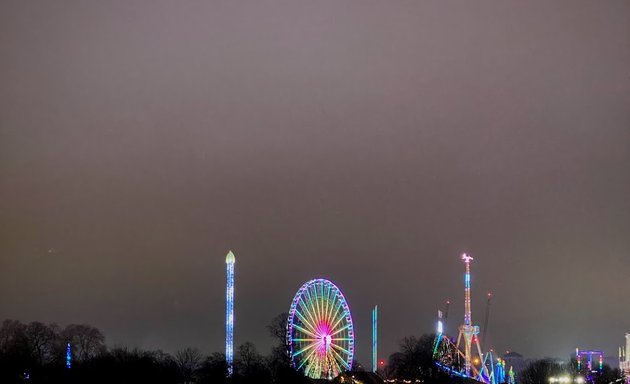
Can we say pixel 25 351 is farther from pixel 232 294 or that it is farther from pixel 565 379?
pixel 565 379

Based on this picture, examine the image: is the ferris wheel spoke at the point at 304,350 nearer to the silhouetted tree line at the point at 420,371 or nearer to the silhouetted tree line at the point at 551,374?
the silhouetted tree line at the point at 420,371

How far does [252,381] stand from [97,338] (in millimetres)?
62540

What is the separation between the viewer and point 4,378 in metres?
112

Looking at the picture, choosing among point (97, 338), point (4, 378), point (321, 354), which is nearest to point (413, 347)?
point (97, 338)

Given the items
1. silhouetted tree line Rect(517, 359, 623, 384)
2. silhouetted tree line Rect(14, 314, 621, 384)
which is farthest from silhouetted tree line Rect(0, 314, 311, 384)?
silhouetted tree line Rect(517, 359, 623, 384)

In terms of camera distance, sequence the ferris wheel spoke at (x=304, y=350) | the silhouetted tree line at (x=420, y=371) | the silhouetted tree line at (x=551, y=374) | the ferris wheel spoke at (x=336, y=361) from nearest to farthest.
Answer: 1. the ferris wheel spoke at (x=304, y=350)
2. the ferris wheel spoke at (x=336, y=361)
3. the silhouetted tree line at (x=420, y=371)
4. the silhouetted tree line at (x=551, y=374)

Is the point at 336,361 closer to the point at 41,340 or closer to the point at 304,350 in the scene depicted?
the point at 304,350

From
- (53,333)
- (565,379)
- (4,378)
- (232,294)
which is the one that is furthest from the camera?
(565,379)

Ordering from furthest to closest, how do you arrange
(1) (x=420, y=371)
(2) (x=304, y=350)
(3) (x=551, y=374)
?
(3) (x=551, y=374) < (1) (x=420, y=371) < (2) (x=304, y=350)

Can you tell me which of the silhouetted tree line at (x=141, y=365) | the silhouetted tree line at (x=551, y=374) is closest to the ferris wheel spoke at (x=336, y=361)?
the silhouetted tree line at (x=141, y=365)

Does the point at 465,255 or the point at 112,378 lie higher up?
the point at 465,255

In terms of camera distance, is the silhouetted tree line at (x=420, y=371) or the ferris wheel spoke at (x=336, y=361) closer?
the ferris wheel spoke at (x=336, y=361)

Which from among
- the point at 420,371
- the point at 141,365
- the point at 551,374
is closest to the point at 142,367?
the point at 141,365

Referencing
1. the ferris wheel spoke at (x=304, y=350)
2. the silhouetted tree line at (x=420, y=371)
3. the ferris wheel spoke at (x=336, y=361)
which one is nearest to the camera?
the ferris wheel spoke at (x=304, y=350)
